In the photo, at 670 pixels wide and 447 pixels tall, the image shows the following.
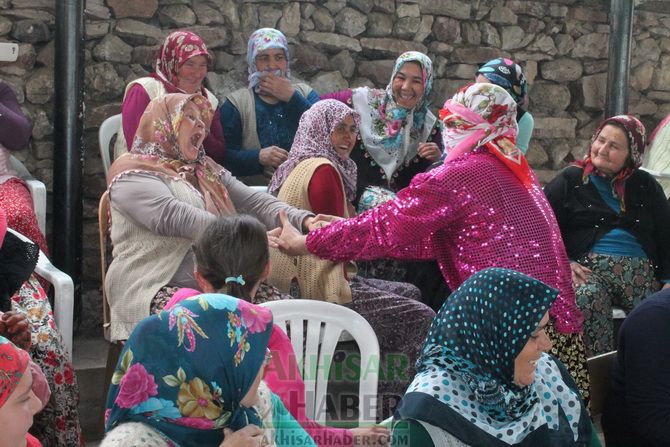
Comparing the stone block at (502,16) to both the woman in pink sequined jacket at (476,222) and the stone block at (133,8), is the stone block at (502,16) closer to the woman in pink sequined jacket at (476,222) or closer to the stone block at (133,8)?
the stone block at (133,8)

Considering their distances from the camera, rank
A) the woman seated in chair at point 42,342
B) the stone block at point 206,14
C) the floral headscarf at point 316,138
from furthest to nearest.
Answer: the stone block at point 206,14 → the floral headscarf at point 316,138 → the woman seated in chair at point 42,342

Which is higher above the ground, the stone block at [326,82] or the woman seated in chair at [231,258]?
the stone block at [326,82]

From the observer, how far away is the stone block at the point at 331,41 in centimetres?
496

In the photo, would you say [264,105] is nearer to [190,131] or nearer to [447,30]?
[190,131]

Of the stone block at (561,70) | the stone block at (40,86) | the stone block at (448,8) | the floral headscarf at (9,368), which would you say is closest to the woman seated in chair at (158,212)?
the stone block at (40,86)

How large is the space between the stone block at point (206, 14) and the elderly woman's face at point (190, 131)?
4.29 feet

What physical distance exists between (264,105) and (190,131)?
105cm

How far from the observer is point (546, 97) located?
5.62m

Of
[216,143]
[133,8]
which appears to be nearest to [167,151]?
[216,143]

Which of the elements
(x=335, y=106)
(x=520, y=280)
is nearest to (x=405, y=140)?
(x=335, y=106)

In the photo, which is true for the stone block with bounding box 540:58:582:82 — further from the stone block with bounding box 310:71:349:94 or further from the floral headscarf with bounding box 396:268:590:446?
the floral headscarf with bounding box 396:268:590:446

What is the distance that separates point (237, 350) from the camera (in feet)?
6.36

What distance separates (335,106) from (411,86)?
698mm

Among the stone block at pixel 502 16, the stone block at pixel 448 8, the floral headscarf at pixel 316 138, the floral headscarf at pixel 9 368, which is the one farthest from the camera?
the stone block at pixel 502 16
